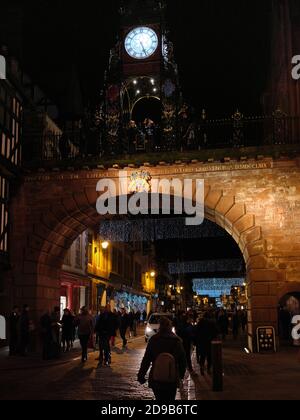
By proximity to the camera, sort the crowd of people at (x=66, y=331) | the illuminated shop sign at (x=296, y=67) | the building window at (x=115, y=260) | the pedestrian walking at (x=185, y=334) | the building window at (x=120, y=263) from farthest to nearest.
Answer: the building window at (x=120, y=263) → the building window at (x=115, y=260) → the illuminated shop sign at (x=296, y=67) → the crowd of people at (x=66, y=331) → the pedestrian walking at (x=185, y=334)

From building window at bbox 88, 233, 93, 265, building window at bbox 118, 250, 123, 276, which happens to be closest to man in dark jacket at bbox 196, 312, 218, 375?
building window at bbox 88, 233, 93, 265

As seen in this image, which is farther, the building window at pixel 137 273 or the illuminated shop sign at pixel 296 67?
the building window at pixel 137 273

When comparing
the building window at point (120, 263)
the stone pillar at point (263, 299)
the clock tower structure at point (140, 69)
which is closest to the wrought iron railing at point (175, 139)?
Answer: the clock tower structure at point (140, 69)

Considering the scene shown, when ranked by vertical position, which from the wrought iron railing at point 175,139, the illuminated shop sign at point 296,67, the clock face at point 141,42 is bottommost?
the wrought iron railing at point 175,139

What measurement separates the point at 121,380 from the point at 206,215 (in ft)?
36.9

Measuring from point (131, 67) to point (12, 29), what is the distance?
19.5 feet

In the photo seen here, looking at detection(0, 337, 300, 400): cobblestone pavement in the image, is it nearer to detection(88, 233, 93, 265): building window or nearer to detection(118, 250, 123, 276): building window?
detection(88, 233, 93, 265): building window

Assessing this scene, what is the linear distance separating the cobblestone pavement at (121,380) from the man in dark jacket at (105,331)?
37 cm

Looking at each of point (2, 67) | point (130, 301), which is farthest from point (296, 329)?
point (130, 301)

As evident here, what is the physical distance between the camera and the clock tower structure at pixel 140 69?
23.1m

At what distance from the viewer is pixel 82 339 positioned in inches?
633

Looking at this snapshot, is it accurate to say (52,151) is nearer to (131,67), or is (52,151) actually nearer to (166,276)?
(131,67)

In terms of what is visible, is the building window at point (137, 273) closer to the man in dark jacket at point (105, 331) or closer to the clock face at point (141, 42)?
→ the clock face at point (141, 42)

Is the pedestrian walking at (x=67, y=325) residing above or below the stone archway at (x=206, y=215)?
below
